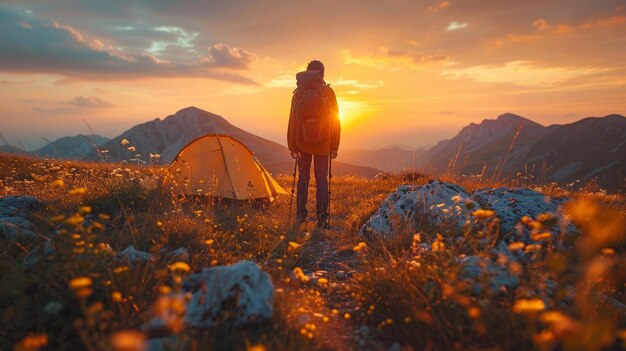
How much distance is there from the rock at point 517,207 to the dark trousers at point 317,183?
3236 mm

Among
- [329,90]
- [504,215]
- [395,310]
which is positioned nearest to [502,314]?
[395,310]

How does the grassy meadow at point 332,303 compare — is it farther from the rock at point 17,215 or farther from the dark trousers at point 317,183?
the dark trousers at point 317,183

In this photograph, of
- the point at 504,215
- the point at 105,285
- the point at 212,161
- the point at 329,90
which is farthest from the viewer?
the point at 212,161

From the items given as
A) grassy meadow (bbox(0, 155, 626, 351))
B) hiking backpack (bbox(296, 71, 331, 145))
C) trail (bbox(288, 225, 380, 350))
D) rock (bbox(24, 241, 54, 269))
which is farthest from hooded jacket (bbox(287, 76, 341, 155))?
rock (bbox(24, 241, 54, 269))

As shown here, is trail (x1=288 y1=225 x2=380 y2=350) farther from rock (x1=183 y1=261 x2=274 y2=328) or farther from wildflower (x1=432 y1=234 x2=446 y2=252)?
wildflower (x1=432 y1=234 x2=446 y2=252)

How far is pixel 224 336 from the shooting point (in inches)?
137

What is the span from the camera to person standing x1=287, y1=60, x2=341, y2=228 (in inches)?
360

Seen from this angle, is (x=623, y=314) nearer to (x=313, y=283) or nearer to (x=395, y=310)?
(x=395, y=310)

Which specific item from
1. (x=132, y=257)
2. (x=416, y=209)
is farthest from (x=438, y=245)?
(x=416, y=209)

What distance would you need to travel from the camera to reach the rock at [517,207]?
7.12 metres

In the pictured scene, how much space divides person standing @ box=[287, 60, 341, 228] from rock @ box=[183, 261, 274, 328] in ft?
17.9

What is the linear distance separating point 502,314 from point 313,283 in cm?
247

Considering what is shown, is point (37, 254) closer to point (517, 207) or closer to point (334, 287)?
point (334, 287)

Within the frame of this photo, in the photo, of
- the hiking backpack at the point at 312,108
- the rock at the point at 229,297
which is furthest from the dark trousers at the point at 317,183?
the rock at the point at 229,297
